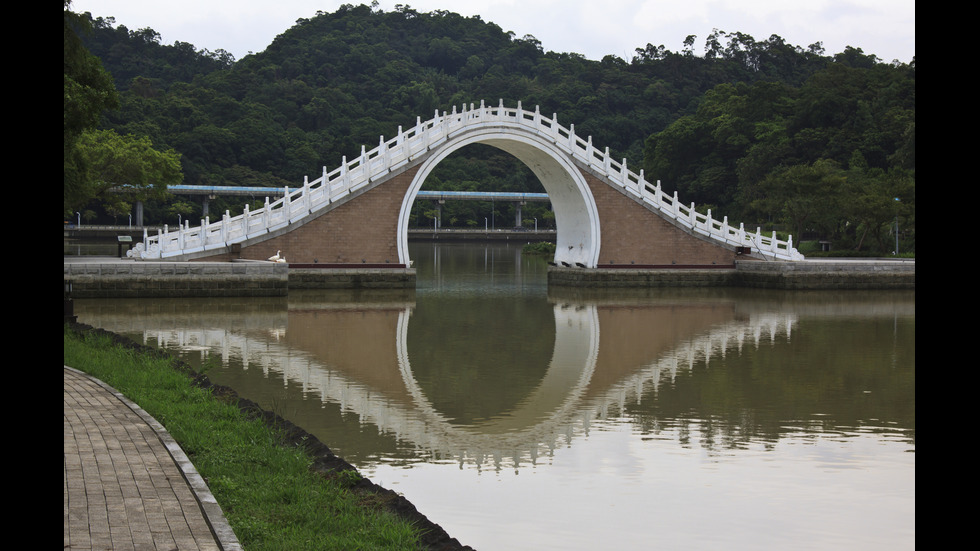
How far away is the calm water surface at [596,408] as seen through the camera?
7824 mm

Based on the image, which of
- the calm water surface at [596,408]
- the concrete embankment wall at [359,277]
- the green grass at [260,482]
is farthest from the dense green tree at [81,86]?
the green grass at [260,482]

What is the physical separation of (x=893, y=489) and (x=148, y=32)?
100 metres

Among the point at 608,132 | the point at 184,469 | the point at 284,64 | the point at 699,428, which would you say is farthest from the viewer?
the point at 284,64

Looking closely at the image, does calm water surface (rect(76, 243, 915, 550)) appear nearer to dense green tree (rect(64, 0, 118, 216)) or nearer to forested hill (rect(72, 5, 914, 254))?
dense green tree (rect(64, 0, 118, 216))

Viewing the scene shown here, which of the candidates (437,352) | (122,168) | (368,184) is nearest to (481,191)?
(122,168)

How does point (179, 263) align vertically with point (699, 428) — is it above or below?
above

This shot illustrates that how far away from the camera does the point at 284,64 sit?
289 ft

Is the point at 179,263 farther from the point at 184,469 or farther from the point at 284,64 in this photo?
the point at 284,64

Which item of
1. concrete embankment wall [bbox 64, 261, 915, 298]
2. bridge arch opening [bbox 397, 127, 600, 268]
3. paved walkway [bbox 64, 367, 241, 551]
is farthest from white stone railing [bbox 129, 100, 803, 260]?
paved walkway [bbox 64, 367, 241, 551]

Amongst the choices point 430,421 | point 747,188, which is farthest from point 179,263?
point 747,188

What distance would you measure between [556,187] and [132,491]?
91.8 feet

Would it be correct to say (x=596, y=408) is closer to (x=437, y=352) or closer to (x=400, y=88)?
(x=437, y=352)

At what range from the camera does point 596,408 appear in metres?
12.4

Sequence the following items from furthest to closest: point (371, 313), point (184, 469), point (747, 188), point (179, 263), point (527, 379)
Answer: point (747, 188)
point (179, 263)
point (371, 313)
point (527, 379)
point (184, 469)
